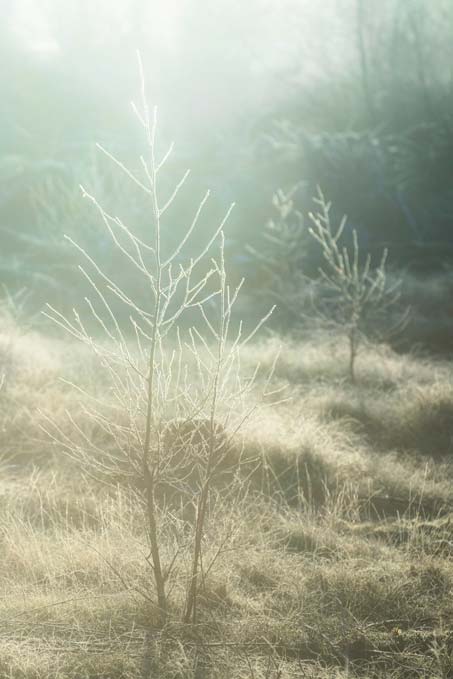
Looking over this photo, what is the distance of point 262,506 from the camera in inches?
180

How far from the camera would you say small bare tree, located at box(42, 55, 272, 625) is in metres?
2.84

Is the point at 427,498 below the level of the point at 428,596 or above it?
above

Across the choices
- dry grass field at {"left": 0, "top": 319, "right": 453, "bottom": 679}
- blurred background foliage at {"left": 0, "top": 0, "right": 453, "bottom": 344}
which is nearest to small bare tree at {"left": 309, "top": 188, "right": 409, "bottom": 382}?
blurred background foliage at {"left": 0, "top": 0, "right": 453, "bottom": 344}

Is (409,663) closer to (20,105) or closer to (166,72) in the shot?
(20,105)

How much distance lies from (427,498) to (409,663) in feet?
6.79

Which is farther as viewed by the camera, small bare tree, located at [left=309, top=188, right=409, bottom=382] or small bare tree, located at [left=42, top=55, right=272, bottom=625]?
small bare tree, located at [left=309, top=188, right=409, bottom=382]

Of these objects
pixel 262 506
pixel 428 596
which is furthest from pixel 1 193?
pixel 428 596

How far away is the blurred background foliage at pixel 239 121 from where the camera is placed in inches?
587

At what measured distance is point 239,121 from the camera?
22422 millimetres

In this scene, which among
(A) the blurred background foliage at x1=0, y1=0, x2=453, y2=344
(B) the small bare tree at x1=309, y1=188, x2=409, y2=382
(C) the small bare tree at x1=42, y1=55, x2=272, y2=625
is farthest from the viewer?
(A) the blurred background foliage at x1=0, y1=0, x2=453, y2=344

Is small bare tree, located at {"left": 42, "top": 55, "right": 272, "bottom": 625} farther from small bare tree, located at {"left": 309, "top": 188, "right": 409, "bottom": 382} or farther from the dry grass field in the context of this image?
small bare tree, located at {"left": 309, "top": 188, "right": 409, "bottom": 382}

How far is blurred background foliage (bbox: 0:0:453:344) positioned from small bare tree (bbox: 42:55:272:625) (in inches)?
62.9

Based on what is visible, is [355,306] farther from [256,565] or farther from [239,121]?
[239,121]

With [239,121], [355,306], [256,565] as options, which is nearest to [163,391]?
[256,565]
